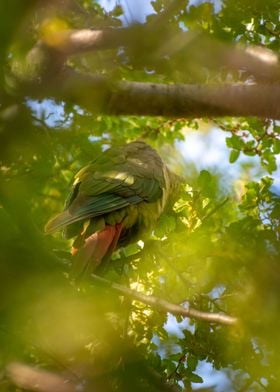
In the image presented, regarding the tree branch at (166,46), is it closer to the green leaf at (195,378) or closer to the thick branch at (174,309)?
the thick branch at (174,309)

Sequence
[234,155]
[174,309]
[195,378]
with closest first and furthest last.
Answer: [174,309] → [195,378] → [234,155]

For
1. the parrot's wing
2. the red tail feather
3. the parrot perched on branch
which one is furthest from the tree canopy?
the parrot's wing

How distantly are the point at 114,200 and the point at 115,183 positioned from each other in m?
0.13

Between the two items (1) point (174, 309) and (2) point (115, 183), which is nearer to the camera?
(1) point (174, 309)

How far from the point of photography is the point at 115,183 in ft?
10.4

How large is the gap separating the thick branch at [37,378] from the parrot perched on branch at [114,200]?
0.82m

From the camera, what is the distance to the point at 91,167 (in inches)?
122

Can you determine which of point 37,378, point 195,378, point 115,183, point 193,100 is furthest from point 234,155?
point 37,378

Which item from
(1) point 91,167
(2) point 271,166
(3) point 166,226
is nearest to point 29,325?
(3) point 166,226

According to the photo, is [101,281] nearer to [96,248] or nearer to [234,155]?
[96,248]

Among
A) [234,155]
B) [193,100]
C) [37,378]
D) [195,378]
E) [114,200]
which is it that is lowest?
[195,378]

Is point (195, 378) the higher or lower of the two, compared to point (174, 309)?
lower

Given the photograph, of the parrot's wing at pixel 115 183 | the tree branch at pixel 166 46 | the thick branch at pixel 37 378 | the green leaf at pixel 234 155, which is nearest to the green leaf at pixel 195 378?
the thick branch at pixel 37 378

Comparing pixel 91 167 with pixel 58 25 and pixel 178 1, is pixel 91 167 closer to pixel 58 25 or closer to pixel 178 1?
pixel 58 25
